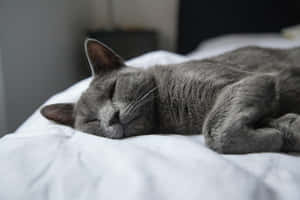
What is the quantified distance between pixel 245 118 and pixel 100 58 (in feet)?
1.88

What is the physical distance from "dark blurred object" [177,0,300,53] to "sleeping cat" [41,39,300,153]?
1.69 meters

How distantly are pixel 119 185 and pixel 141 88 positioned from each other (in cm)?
46

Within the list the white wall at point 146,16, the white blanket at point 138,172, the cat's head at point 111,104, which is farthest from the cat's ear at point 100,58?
the white wall at point 146,16

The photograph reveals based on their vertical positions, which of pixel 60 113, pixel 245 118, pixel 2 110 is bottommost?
pixel 2 110

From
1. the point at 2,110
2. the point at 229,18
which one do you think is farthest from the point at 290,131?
the point at 229,18

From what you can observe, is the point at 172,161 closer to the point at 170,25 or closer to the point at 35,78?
the point at 35,78

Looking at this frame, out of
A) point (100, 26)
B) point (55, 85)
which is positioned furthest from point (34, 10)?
point (100, 26)

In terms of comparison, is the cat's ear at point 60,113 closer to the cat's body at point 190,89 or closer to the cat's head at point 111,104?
the cat's head at point 111,104

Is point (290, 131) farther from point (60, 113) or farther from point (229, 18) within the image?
point (229, 18)

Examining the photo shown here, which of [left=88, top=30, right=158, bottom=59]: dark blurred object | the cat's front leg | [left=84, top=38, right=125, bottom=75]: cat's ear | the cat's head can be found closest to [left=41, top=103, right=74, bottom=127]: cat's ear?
the cat's head

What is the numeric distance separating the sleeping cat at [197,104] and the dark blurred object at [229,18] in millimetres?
1687

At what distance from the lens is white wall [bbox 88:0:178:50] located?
9.99ft

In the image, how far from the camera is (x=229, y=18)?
2812 mm

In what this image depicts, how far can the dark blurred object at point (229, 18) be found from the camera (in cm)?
270
